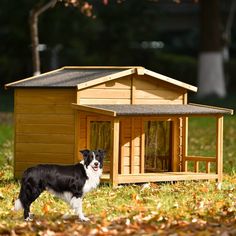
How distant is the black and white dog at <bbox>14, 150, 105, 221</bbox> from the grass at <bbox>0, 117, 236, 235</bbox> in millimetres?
222

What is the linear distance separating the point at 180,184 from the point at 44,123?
2.21 metres

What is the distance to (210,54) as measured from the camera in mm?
37969

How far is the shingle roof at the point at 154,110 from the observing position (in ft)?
44.9

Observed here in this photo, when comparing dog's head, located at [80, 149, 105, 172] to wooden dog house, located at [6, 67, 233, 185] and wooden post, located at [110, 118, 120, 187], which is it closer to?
wooden post, located at [110, 118, 120, 187]

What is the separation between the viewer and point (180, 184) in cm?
1419

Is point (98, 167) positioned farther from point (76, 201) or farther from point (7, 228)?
point (7, 228)

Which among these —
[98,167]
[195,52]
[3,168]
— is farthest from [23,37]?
[98,167]

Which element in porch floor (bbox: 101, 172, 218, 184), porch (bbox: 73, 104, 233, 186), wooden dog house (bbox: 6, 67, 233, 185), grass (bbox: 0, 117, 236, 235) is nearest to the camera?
grass (bbox: 0, 117, 236, 235)

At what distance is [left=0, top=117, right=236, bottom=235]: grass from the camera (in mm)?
10266

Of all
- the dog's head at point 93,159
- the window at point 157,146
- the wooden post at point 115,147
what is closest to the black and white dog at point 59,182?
the dog's head at point 93,159

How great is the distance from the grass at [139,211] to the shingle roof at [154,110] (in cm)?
102

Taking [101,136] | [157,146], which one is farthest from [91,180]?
[157,146]

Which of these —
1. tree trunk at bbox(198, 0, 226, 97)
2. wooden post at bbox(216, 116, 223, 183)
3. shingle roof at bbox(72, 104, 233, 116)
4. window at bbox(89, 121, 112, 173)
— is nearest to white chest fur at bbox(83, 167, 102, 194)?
shingle roof at bbox(72, 104, 233, 116)

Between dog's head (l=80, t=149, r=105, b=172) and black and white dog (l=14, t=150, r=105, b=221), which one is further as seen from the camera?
dog's head (l=80, t=149, r=105, b=172)
